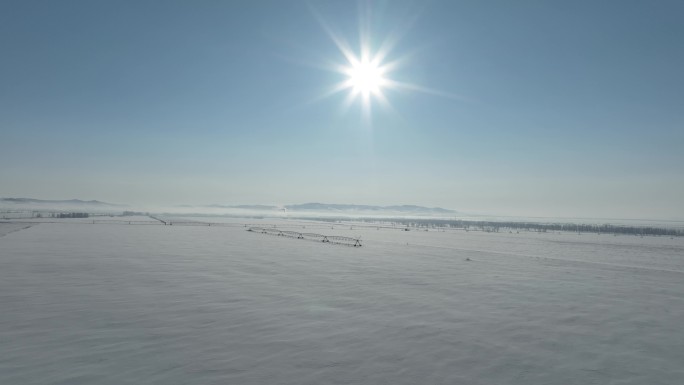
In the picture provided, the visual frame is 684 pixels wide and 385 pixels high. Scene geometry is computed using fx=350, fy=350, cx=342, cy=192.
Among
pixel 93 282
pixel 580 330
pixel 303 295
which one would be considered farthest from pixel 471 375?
pixel 93 282

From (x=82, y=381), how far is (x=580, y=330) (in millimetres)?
13627

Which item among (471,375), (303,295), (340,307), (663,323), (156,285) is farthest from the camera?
(156,285)

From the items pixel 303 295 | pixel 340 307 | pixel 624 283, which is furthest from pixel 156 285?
pixel 624 283

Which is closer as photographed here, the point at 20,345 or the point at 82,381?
the point at 82,381

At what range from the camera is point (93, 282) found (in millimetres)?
17203

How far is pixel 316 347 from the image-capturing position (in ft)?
30.2

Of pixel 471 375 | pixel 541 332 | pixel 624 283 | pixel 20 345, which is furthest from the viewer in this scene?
pixel 624 283

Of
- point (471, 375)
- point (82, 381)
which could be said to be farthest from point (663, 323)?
point (82, 381)

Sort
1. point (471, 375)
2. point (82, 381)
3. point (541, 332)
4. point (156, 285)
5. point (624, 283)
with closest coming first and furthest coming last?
point (82, 381) < point (471, 375) < point (541, 332) < point (156, 285) < point (624, 283)

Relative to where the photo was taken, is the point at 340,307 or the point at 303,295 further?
the point at 303,295

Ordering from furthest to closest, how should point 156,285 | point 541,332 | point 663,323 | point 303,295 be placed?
point 156,285 → point 303,295 → point 663,323 → point 541,332

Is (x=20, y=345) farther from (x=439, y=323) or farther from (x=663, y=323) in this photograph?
(x=663, y=323)

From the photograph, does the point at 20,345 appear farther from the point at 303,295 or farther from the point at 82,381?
the point at 303,295

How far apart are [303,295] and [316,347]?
641 centimetres
